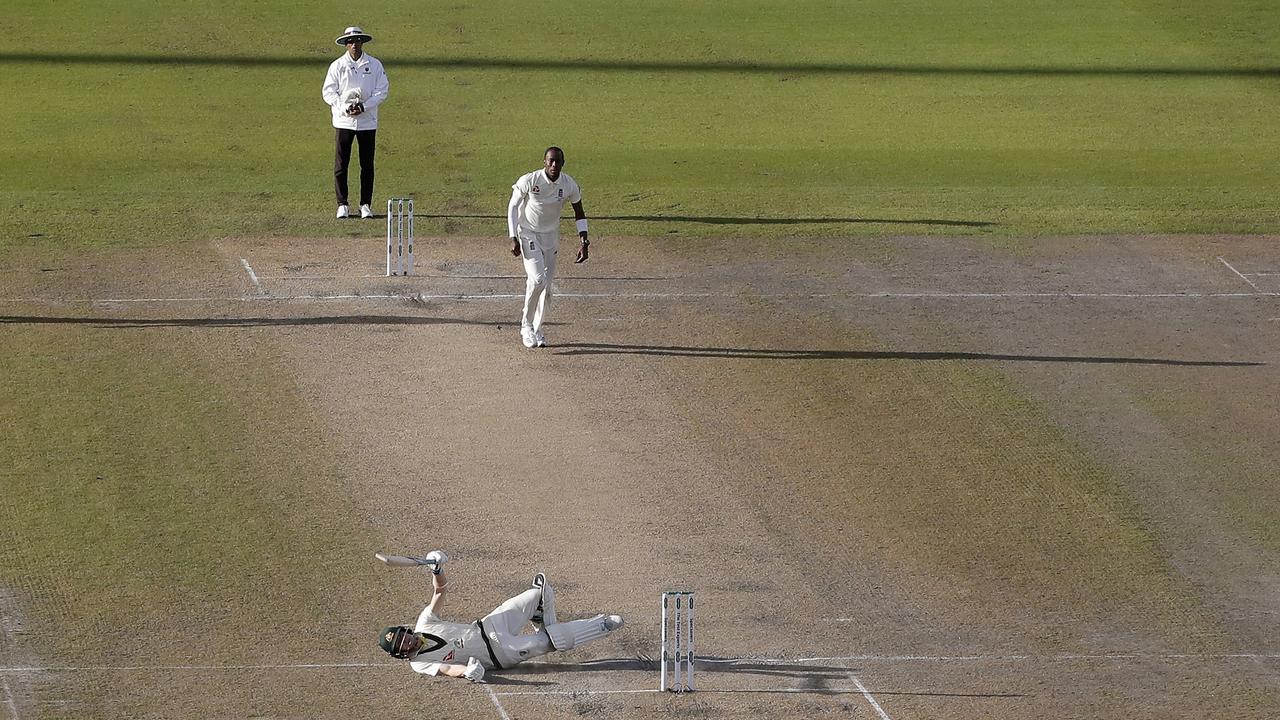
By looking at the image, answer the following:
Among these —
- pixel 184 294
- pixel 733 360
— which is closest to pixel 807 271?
pixel 733 360

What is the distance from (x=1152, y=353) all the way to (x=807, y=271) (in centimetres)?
436

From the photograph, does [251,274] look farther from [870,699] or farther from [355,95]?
[870,699]

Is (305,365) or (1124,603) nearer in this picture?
(1124,603)

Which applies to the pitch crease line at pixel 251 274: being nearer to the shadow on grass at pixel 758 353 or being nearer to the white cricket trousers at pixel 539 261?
the shadow on grass at pixel 758 353

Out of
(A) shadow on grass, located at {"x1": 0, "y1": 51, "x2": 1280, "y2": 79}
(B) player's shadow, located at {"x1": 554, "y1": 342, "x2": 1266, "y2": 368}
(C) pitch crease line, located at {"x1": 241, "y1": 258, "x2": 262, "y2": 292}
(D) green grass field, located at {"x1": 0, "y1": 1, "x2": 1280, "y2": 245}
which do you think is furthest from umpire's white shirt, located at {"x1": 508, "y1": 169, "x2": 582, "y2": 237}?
(A) shadow on grass, located at {"x1": 0, "y1": 51, "x2": 1280, "y2": 79}

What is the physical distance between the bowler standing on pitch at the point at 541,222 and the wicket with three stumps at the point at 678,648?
20.9ft

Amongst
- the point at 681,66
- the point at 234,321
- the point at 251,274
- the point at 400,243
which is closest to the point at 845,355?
the point at 400,243

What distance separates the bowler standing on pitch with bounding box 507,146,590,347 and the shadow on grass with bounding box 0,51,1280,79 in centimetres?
1330

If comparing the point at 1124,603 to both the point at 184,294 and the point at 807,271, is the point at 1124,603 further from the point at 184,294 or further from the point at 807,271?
the point at 184,294

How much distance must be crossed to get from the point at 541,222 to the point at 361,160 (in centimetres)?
542

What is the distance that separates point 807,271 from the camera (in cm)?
2194

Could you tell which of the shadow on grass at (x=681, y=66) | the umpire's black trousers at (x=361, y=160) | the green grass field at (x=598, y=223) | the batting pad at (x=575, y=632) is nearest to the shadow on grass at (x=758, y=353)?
the green grass field at (x=598, y=223)

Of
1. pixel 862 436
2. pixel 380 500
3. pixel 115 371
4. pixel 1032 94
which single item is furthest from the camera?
pixel 1032 94

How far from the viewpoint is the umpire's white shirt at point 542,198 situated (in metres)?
18.2
